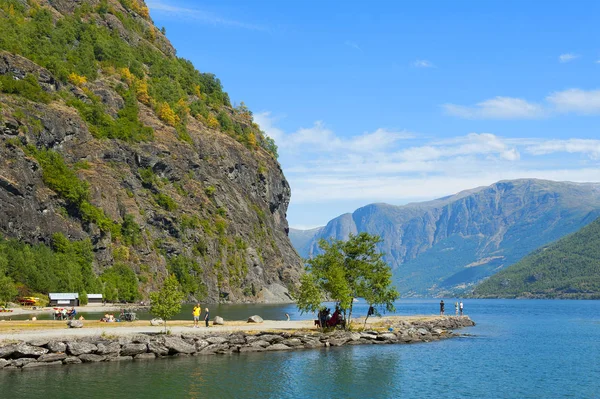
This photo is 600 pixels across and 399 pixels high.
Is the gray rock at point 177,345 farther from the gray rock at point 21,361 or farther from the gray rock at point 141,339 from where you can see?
the gray rock at point 21,361

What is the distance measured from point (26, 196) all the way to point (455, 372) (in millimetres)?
115957

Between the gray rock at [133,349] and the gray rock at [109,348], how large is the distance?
583mm

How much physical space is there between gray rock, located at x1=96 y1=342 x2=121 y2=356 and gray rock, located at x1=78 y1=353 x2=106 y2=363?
21.3 inches

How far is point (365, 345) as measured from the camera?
76938mm

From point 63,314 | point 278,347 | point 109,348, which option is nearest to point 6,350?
point 109,348

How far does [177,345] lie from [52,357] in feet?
41.5

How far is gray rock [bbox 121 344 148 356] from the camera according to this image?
59.1m

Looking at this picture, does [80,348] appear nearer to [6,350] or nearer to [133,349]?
[133,349]

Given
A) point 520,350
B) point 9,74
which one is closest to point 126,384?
point 520,350

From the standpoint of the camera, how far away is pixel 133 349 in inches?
2345

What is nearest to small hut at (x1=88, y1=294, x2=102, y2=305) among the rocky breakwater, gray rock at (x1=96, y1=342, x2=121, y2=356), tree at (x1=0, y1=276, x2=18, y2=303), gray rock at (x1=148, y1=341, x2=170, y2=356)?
tree at (x1=0, y1=276, x2=18, y2=303)

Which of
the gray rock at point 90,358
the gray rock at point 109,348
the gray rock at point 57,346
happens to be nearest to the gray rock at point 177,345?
the gray rock at point 109,348

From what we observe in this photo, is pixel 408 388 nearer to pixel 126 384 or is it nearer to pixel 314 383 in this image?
pixel 314 383

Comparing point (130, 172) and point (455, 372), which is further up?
point (130, 172)
